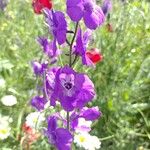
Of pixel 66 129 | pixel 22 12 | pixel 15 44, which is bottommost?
pixel 66 129

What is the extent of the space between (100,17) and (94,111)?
348mm

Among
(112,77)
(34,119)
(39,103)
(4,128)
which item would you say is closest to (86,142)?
(34,119)

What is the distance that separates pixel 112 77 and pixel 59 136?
177 cm

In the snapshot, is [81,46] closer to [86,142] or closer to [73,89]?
[73,89]

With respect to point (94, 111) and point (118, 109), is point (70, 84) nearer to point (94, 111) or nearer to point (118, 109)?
point (94, 111)

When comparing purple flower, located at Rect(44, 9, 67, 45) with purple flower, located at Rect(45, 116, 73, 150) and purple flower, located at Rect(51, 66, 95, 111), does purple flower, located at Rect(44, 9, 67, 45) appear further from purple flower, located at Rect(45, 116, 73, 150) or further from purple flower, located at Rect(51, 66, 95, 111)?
purple flower, located at Rect(45, 116, 73, 150)

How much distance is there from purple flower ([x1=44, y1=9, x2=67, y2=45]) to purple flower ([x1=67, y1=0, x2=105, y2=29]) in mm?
79

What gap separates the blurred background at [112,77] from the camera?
3236 mm

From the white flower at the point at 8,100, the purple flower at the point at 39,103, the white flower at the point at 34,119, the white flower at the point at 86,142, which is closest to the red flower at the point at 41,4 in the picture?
the white flower at the point at 8,100

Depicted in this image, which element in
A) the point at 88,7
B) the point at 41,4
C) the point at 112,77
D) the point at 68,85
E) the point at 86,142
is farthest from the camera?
the point at 112,77

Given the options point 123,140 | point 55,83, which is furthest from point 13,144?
point 55,83

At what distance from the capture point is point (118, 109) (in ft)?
11.0

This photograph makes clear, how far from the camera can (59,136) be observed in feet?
5.96

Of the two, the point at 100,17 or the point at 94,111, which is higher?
the point at 100,17
